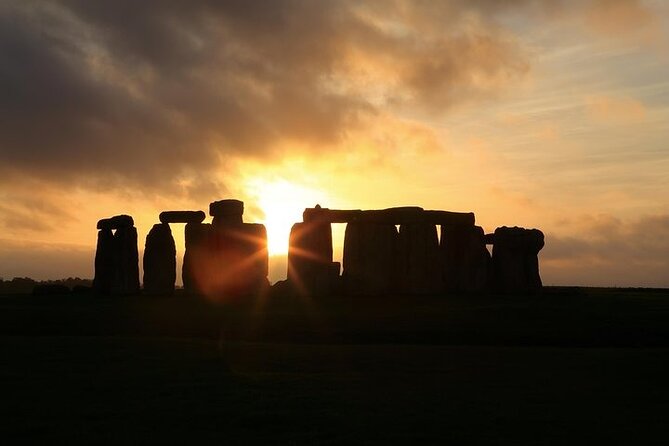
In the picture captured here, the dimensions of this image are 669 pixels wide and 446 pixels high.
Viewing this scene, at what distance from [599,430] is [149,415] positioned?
6129mm

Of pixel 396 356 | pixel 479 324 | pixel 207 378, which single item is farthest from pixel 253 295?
pixel 207 378

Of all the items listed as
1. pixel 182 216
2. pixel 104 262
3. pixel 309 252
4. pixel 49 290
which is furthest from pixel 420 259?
pixel 49 290

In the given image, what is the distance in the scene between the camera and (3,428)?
11.1 m

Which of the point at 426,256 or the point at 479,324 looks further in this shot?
the point at 426,256

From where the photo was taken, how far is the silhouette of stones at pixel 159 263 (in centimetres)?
4072

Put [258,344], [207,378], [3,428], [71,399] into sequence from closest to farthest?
[3,428] → [71,399] → [207,378] → [258,344]

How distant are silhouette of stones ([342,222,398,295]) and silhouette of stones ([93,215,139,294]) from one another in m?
10.4

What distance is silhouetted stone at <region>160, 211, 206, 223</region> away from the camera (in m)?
40.7

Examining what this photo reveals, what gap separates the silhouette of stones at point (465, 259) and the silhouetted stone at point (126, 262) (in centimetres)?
1478

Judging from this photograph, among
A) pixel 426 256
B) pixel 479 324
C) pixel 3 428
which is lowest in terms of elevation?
pixel 3 428

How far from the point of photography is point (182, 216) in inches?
1608

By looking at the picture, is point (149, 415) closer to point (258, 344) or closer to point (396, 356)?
point (396, 356)

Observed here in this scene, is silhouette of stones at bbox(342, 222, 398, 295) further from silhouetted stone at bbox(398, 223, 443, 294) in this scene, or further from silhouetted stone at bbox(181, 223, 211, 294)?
silhouetted stone at bbox(181, 223, 211, 294)

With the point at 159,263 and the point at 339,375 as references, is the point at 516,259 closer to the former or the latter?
the point at 159,263
